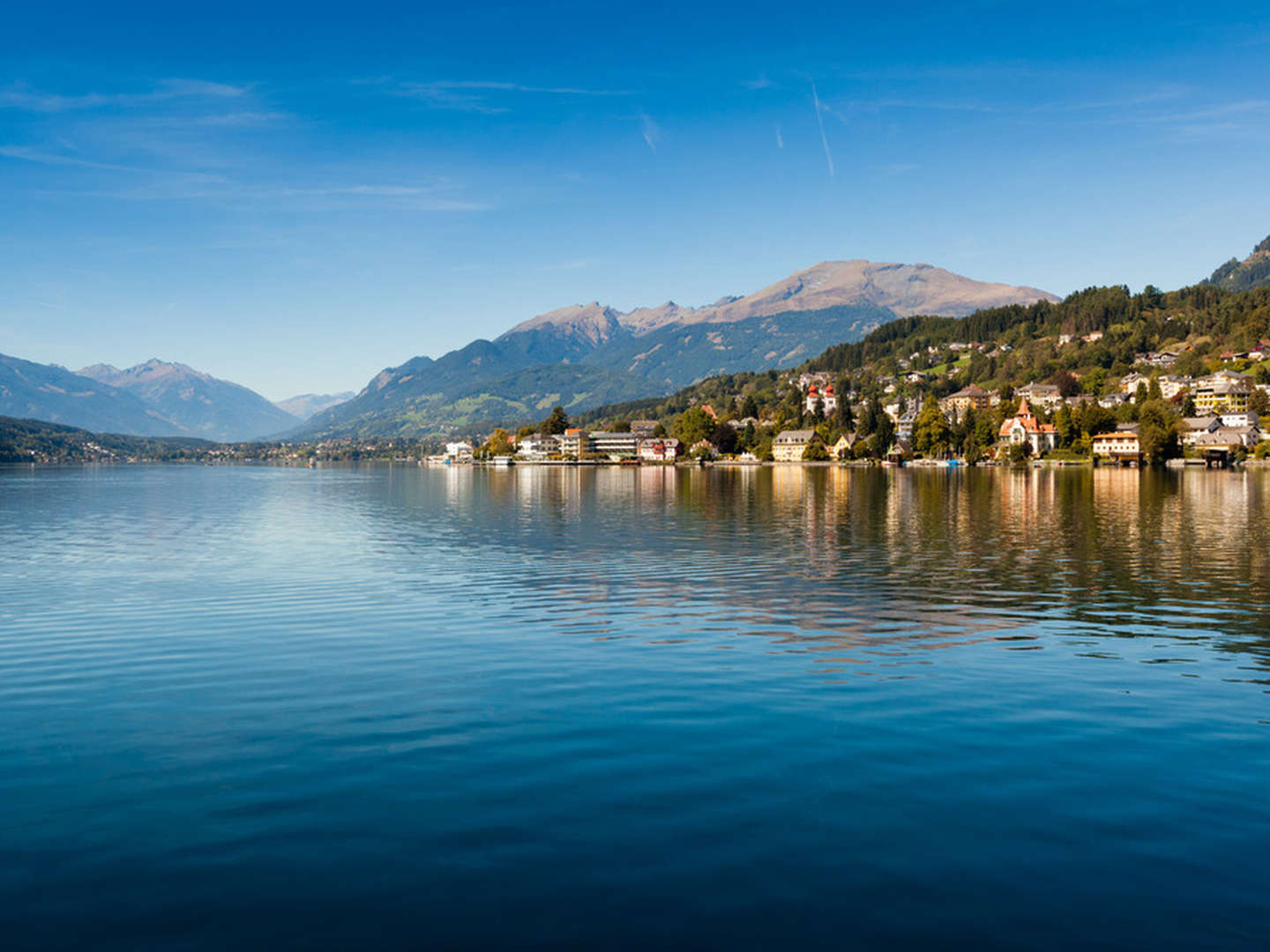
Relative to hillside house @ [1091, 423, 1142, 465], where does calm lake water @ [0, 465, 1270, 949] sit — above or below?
below

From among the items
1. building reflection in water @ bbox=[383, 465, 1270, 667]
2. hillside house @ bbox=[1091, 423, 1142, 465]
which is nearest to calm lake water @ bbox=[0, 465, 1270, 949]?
building reflection in water @ bbox=[383, 465, 1270, 667]

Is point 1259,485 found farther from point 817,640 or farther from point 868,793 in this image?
point 868,793

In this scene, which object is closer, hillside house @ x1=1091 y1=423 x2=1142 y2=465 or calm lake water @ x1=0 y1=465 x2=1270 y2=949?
calm lake water @ x1=0 y1=465 x2=1270 y2=949

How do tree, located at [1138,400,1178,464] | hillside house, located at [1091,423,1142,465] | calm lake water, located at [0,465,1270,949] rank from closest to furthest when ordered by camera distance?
calm lake water, located at [0,465,1270,949]
tree, located at [1138,400,1178,464]
hillside house, located at [1091,423,1142,465]

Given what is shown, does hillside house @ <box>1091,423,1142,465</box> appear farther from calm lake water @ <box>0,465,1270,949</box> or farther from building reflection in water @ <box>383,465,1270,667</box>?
calm lake water @ <box>0,465,1270,949</box>

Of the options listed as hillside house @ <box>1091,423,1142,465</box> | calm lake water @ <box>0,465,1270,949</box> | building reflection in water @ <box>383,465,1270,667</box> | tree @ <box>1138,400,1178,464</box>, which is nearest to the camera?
calm lake water @ <box>0,465,1270,949</box>

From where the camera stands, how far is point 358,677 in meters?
20.5

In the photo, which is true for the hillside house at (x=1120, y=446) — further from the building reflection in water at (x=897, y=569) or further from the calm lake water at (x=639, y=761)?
the calm lake water at (x=639, y=761)

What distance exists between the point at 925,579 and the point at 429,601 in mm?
20113

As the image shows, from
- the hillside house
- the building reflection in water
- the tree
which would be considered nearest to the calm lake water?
the building reflection in water

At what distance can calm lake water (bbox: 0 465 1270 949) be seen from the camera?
31.9ft

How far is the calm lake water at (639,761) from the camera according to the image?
9.71 meters

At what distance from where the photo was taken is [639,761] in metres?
14.5

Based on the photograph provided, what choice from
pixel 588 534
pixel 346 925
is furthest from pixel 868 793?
pixel 588 534
